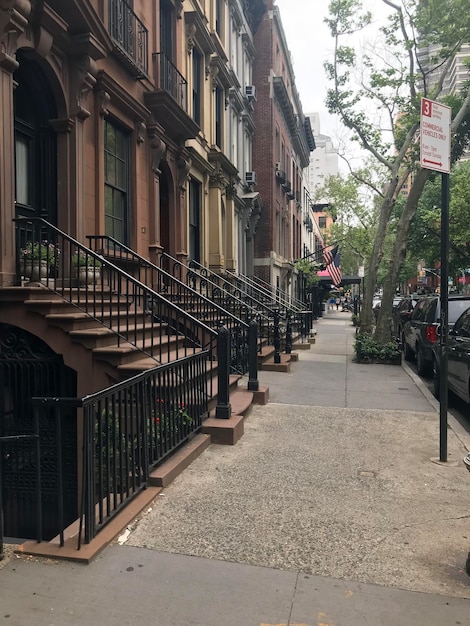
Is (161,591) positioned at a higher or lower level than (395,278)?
lower

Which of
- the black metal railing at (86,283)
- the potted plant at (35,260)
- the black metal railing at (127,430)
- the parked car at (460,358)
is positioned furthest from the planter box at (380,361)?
the potted plant at (35,260)

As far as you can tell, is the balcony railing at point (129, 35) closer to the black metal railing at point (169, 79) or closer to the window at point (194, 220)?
the black metal railing at point (169, 79)

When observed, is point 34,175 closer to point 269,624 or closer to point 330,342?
point 269,624

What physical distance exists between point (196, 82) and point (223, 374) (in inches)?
433

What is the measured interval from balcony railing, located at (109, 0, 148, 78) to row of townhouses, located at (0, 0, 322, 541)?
0.05 metres

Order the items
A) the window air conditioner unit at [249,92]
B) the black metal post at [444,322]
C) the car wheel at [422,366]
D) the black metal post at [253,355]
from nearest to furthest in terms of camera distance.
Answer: the black metal post at [444,322]
the black metal post at [253,355]
the car wheel at [422,366]
the window air conditioner unit at [249,92]

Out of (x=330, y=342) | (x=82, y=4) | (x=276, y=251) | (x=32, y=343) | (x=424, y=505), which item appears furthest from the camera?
(x=276, y=251)

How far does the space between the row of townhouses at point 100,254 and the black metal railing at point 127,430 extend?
2cm

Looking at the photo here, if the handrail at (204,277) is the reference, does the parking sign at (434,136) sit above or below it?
above

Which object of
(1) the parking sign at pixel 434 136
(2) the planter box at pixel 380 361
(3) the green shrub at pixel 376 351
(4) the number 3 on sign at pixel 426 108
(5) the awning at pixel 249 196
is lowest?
(2) the planter box at pixel 380 361

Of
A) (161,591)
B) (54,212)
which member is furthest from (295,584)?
(54,212)

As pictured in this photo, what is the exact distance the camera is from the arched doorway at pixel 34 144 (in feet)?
24.5

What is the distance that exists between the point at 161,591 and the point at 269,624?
0.68 metres

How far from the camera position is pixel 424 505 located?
452cm
